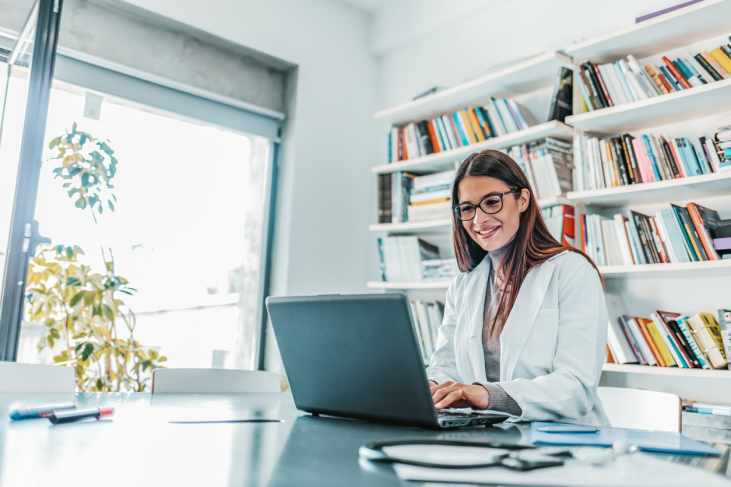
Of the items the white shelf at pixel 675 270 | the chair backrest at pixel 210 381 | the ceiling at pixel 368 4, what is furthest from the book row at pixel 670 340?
the ceiling at pixel 368 4

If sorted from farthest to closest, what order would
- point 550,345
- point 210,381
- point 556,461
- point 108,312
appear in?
point 108,312 → point 210,381 → point 550,345 → point 556,461

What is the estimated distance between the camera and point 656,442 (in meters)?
0.79

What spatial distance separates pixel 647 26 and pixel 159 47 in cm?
228

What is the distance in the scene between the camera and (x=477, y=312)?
1577mm

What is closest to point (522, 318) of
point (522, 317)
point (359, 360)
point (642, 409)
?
point (522, 317)

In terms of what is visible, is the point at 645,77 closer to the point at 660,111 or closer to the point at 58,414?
the point at 660,111

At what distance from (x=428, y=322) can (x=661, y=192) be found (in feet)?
4.17

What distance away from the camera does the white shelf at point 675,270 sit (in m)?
2.07

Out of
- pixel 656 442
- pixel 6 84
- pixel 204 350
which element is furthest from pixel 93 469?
pixel 204 350

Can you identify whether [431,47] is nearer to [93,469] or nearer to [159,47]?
[159,47]

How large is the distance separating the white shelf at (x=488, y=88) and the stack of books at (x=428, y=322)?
1.05m

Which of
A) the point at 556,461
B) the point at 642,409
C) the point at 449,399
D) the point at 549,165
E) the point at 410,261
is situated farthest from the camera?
the point at 410,261

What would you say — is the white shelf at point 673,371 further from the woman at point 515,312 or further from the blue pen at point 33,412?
the blue pen at point 33,412

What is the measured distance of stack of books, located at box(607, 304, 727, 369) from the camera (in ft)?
6.80
